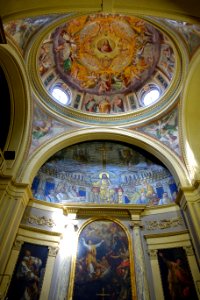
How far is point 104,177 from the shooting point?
12375 millimetres

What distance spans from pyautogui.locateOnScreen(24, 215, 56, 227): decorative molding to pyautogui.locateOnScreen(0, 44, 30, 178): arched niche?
6.75ft

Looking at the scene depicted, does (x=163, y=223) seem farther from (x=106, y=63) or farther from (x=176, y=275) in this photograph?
(x=106, y=63)

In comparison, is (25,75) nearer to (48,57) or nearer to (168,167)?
(48,57)

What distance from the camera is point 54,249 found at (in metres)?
9.26

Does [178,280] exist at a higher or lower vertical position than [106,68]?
lower

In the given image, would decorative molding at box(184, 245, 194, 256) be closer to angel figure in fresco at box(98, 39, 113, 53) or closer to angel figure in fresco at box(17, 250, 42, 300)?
→ angel figure in fresco at box(17, 250, 42, 300)

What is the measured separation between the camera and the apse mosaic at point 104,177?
36.9 ft

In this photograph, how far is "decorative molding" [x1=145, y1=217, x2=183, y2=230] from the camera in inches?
390

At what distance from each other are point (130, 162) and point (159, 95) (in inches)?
185

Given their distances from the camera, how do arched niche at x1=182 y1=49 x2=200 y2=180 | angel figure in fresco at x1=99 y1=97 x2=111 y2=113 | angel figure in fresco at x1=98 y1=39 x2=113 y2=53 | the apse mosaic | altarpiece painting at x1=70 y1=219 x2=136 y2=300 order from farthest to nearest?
1. angel figure in fresco at x1=99 y1=97 x2=111 y2=113
2. angel figure in fresco at x1=98 y1=39 x2=113 y2=53
3. the apse mosaic
4. arched niche at x1=182 y1=49 x2=200 y2=180
5. altarpiece painting at x1=70 y1=219 x2=136 y2=300

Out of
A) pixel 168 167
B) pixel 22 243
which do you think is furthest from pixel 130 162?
pixel 22 243

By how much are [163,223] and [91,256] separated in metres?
3.63

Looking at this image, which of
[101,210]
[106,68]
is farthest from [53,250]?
[106,68]

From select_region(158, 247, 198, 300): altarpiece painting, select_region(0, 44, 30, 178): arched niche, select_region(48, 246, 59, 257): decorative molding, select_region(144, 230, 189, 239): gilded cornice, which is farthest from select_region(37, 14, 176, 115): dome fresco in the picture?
select_region(158, 247, 198, 300): altarpiece painting
